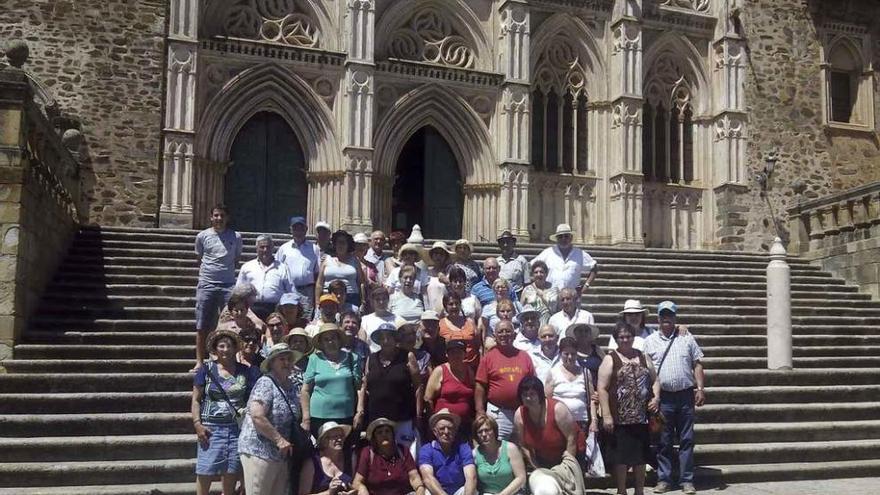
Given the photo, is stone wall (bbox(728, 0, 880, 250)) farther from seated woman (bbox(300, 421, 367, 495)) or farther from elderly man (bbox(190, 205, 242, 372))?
seated woman (bbox(300, 421, 367, 495))

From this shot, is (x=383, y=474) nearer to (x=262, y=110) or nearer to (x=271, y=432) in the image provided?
(x=271, y=432)

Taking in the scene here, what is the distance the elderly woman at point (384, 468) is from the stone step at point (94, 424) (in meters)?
2.91

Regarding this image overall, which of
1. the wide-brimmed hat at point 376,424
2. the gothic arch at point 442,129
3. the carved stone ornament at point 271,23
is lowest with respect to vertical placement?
the wide-brimmed hat at point 376,424

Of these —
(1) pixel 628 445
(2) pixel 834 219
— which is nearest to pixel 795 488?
(1) pixel 628 445

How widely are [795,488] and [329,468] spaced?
5004mm

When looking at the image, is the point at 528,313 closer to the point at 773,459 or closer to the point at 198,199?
the point at 773,459

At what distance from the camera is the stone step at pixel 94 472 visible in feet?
25.8

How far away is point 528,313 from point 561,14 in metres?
14.8

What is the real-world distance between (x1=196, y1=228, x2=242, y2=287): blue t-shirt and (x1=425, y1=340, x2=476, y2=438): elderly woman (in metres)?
3.03

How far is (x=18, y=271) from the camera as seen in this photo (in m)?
9.89

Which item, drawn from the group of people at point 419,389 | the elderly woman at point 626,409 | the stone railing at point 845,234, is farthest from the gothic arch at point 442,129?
A: the elderly woman at point 626,409

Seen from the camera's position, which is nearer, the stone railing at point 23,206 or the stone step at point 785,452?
the stone step at point 785,452

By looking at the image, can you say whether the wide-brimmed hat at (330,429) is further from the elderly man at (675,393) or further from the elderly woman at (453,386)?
the elderly man at (675,393)

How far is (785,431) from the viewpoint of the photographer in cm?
1031
